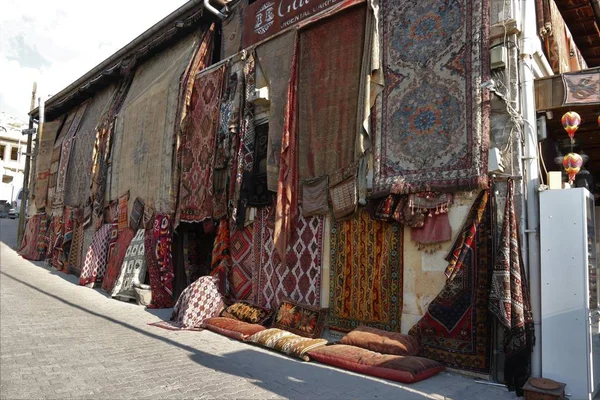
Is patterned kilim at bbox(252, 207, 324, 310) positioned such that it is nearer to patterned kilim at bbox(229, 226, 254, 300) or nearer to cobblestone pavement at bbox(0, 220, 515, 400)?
patterned kilim at bbox(229, 226, 254, 300)

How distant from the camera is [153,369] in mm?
4648

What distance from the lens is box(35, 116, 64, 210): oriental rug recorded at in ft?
54.1

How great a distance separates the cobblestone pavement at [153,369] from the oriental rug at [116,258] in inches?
118

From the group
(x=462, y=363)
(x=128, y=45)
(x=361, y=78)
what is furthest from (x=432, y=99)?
(x=128, y=45)

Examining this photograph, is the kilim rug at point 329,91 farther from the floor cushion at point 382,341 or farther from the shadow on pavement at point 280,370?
the shadow on pavement at point 280,370

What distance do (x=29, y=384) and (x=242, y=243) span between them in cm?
412

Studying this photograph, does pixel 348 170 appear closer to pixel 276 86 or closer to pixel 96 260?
pixel 276 86

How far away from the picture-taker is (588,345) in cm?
396

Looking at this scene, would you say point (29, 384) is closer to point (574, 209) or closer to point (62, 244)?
point (574, 209)

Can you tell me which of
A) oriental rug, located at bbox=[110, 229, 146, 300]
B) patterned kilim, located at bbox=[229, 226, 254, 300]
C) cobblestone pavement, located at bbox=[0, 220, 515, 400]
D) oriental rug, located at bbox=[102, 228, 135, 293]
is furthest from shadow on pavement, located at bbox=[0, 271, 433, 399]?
oriental rug, located at bbox=[102, 228, 135, 293]

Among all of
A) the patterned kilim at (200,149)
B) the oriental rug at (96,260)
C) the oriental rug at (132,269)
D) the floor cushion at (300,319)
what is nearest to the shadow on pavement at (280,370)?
the floor cushion at (300,319)

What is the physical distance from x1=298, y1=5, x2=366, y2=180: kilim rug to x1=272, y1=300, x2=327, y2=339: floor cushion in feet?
6.28

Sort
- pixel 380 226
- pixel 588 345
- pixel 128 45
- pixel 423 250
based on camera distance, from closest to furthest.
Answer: pixel 588 345 < pixel 423 250 < pixel 380 226 < pixel 128 45

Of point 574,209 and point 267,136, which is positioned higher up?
point 267,136
